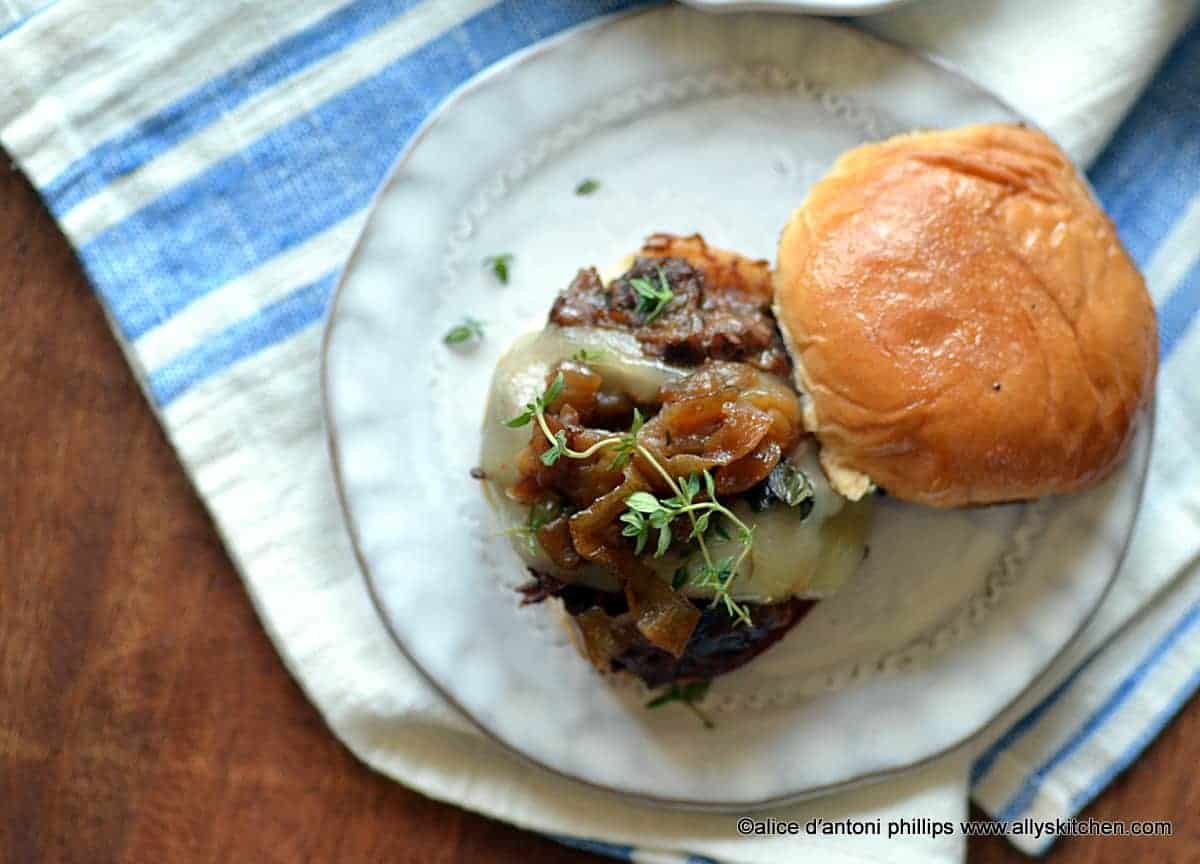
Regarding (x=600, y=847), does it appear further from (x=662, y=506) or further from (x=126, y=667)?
(x=126, y=667)

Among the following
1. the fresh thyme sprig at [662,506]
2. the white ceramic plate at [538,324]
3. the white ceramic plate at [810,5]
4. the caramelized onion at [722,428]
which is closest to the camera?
the fresh thyme sprig at [662,506]

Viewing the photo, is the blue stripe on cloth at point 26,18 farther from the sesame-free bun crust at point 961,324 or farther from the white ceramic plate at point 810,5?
the sesame-free bun crust at point 961,324

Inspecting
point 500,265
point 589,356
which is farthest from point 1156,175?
point 500,265

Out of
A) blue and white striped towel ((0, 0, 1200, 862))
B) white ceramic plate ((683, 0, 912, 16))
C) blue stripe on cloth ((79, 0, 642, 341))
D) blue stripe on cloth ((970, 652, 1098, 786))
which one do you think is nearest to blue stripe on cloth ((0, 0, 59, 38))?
blue and white striped towel ((0, 0, 1200, 862))

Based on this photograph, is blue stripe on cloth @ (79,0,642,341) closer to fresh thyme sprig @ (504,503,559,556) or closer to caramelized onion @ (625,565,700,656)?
fresh thyme sprig @ (504,503,559,556)

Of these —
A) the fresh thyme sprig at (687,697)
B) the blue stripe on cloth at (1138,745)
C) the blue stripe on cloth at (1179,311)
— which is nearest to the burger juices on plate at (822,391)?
the fresh thyme sprig at (687,697)
